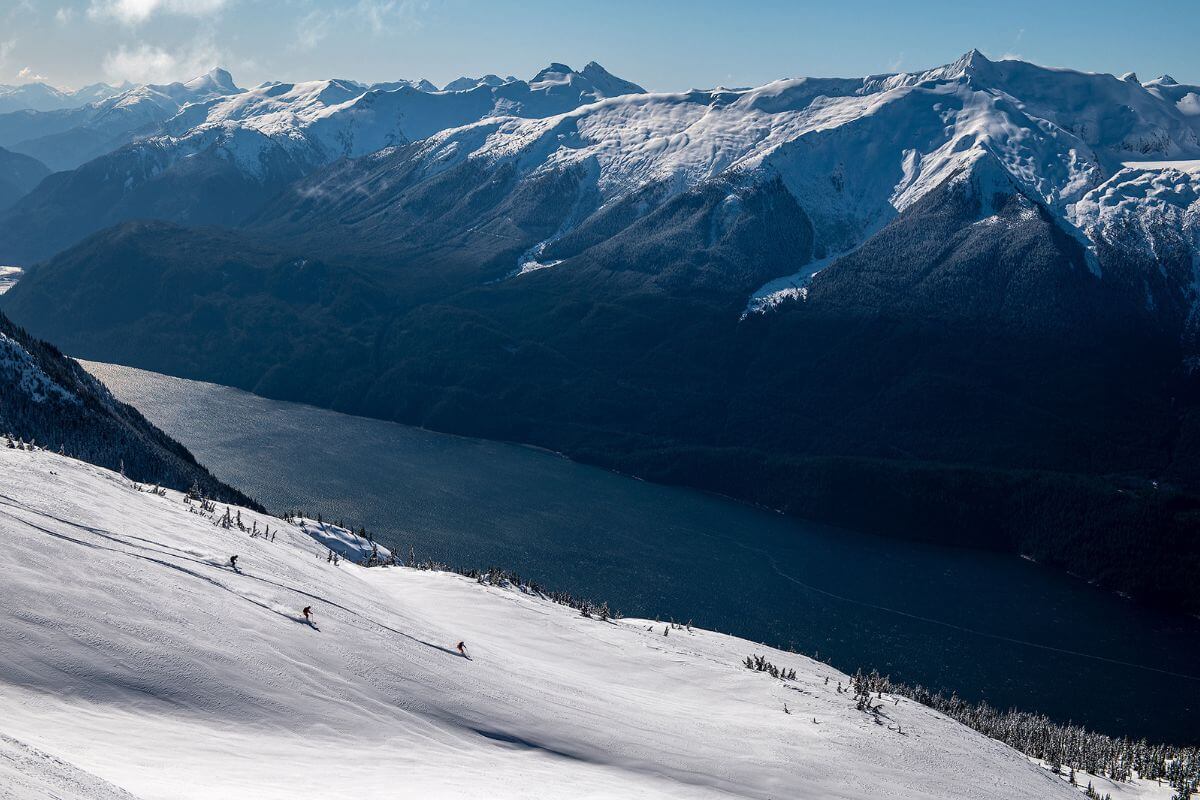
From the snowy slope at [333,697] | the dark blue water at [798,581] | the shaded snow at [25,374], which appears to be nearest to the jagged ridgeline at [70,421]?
the shaded snow at [25,374]

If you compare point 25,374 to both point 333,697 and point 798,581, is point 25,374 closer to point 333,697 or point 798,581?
point 333,697

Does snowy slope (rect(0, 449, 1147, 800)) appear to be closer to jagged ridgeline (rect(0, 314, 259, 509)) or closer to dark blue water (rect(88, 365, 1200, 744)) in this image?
jagged ridgeline (rect(0, 314, 259, 509))

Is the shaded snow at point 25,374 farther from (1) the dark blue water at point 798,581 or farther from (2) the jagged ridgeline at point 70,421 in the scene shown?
(1) the dark blue water at point 798,581

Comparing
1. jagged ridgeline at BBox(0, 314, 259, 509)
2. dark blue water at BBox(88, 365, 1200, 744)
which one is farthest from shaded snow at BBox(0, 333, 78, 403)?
dark blue water at BBox(88, 365, 1200, 744)

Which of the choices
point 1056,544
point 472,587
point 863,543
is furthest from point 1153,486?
point 472,587

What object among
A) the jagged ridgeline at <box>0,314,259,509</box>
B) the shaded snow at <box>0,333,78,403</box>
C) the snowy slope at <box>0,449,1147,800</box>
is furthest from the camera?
the shaded snow at <box>0,333,78,403</box>

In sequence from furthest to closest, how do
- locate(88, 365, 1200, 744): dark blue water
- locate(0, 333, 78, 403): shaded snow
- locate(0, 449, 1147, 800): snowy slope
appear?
locate(88, 365, 1200, 744): dark blue water < locate(0, 333, 78, 403): shaded snow < locate(0, 449, 1147, 800): snowy slope
